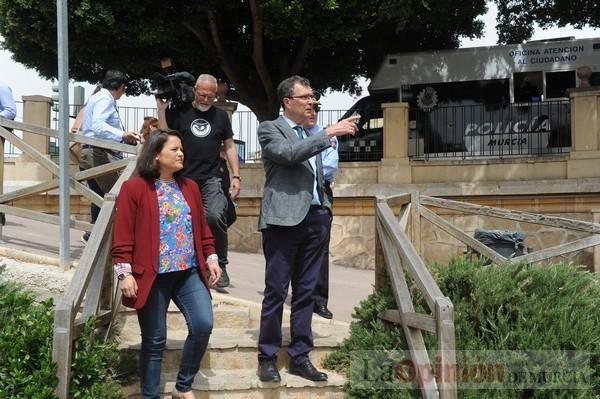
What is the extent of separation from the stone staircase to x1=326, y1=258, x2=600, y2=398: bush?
202 millimetres

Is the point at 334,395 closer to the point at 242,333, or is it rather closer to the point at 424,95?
the point at 242,333

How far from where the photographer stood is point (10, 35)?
1418 cm

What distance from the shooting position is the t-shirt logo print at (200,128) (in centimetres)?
512

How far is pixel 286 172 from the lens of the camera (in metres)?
4.21

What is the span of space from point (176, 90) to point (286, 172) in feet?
4.83

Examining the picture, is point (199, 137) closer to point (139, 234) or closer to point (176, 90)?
point (176, 90)

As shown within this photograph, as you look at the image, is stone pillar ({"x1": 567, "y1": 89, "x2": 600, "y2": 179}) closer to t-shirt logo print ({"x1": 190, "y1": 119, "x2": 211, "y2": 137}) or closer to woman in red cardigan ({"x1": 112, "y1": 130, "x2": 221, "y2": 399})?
t-shirt logo print ({"x1": 190, "y1": 119, "x2": 211, "y2": 137})

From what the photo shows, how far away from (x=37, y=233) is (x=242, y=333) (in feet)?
14.1

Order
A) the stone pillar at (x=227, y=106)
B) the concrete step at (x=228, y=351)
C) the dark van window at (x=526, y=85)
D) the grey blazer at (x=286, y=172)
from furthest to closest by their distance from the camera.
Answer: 1. the dark van window at (x=526, y=85)
2. the stone pillar at (x=227, y=106)
3. the concrete step at (x=228, y=351)
4. the grey blazer at (x=286, y=172)

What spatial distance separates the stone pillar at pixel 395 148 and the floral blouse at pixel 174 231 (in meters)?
7.72

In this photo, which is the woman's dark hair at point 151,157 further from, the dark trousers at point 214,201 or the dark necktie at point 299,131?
the dark trousers at point 214,201

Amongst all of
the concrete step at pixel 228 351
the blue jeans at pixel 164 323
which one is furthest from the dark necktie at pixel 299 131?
the concrete step at pixel 228 351

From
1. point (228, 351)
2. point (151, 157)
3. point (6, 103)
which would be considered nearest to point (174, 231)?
point (151, 157)

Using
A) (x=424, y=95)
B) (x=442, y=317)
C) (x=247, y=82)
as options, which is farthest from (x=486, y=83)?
(x=442, y=317)
